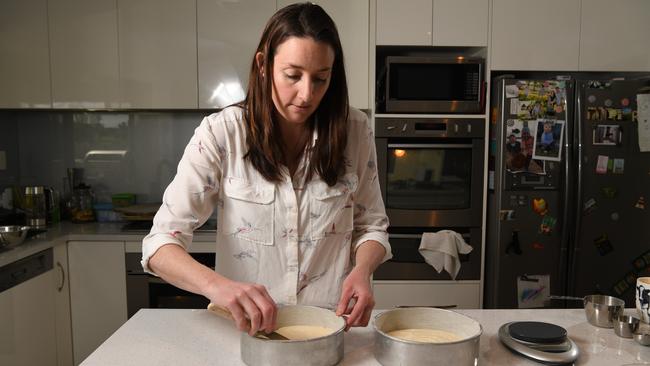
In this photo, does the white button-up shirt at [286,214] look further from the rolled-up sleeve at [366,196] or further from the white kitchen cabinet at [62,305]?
the white kitchen cabinet at [62,305]

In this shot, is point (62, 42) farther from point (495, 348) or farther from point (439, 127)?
point (495, 348)

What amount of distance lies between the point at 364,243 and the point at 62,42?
2.20 m

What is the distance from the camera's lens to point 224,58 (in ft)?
8.97

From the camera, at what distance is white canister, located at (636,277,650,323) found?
1.08 m

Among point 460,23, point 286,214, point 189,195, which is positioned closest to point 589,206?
point 460,23

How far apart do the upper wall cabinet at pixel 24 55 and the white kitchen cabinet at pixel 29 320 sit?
915mm

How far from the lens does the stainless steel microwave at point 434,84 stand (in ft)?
8.63

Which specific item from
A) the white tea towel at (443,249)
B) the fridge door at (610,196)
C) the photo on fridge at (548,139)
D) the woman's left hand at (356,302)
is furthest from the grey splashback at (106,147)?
the woman's left hand at (356,302)

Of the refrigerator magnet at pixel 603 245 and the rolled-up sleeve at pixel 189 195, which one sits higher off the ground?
the rolled-up sleeve at pixel 189 195

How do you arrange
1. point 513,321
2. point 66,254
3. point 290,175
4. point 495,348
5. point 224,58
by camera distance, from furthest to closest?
1. point 224,58
2. point 66,254
3. point 290,175
4. point 513,321
5. point 495,348

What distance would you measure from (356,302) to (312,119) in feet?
1.62

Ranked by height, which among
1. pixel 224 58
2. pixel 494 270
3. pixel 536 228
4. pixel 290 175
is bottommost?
pixel 494 270

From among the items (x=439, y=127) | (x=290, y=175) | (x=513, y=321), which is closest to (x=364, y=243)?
(x=290, y=175)

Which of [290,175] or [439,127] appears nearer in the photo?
[290,175]
